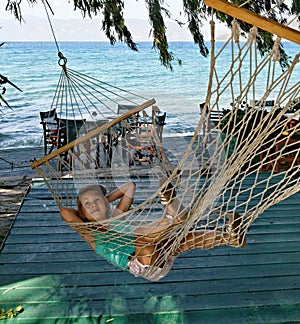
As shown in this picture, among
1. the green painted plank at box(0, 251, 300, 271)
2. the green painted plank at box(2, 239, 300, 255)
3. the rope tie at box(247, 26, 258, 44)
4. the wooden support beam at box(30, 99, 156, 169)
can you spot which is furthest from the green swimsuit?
the green painted plank at box(2, 239, 300, 255)

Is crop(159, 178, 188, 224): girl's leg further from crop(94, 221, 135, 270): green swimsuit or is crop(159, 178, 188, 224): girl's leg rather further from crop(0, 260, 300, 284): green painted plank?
crop(0, 260, 300, 284): green painted plank

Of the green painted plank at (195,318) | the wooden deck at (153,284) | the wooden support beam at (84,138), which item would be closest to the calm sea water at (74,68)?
the wooden deck at (153,284)

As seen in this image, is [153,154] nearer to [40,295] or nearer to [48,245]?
[40,295]

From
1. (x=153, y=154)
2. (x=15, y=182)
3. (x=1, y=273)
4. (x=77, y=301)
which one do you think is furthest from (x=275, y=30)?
(x=15, y=182)

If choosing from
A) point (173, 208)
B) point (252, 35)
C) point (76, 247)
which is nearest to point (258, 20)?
point (252, 35)

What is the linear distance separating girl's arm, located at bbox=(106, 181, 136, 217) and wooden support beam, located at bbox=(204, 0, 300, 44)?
33.4 inches

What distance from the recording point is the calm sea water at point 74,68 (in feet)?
34.8

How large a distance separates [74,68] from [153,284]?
1619 cm

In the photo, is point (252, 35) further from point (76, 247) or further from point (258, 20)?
point (76, 247)

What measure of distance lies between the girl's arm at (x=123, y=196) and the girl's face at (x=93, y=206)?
6cm

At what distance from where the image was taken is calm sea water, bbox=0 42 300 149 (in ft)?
34.8

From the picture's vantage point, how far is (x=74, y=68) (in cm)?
1744

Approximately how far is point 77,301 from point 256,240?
1.12m

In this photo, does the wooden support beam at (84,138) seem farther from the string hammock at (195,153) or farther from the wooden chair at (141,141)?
the wooden chair at (141,141)
